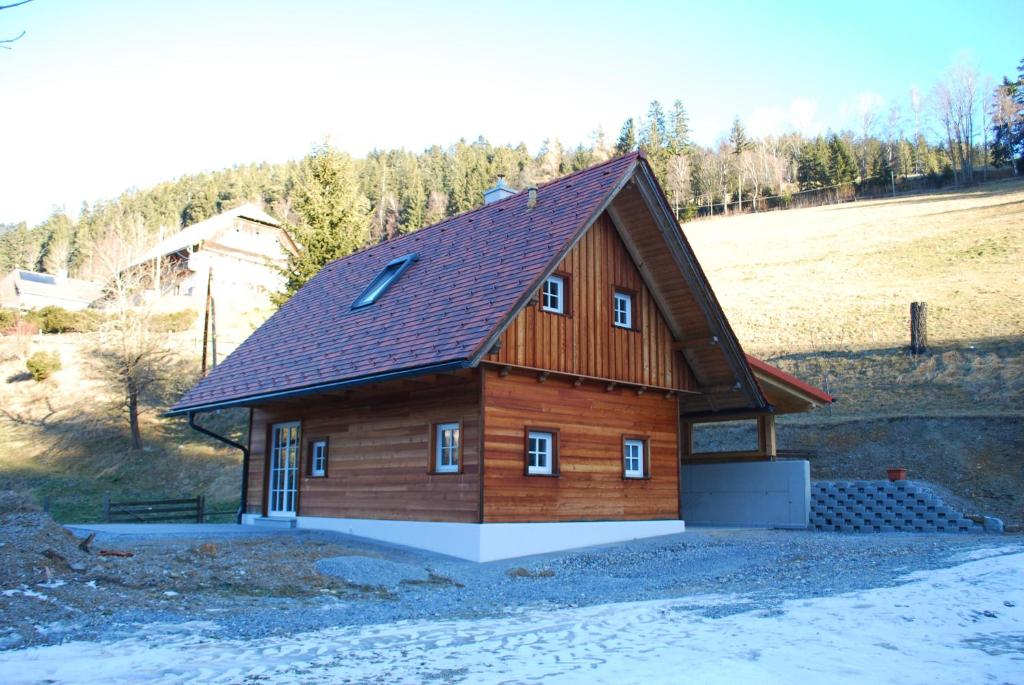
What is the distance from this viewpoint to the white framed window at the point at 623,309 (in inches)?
645

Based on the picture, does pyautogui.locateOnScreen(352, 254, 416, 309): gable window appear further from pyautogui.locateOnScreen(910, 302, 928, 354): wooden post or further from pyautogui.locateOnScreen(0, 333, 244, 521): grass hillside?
pyautogui.locateOnScreen(910, 302, 928, 354): wooden post

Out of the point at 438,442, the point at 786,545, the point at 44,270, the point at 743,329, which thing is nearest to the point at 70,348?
the point at 743,329

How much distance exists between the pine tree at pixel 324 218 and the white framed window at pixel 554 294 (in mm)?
19246

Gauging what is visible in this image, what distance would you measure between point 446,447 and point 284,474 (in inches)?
231

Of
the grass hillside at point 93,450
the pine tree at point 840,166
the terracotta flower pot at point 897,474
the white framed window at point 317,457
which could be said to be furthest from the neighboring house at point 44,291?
the pine tree at point 840,166

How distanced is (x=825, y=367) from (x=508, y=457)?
848 inches

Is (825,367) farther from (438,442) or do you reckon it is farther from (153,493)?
(153,493)

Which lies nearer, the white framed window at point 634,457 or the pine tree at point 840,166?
the white framed window at point 634,457

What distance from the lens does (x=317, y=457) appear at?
17266 mm

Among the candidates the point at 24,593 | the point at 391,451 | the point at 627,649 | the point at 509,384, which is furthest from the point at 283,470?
the point at 627,649

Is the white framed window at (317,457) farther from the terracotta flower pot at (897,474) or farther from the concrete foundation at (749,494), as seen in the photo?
the terracotta flower pot at (897,474)

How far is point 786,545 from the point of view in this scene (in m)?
13.8

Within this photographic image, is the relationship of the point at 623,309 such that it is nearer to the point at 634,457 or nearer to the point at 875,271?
the point at 634,457

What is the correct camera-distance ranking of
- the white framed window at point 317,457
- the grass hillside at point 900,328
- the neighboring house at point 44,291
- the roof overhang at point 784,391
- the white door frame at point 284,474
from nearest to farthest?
the white framed window at point 317,457, the white door frame at point 284,474, the roof overhang at point 784,391, the grass hillside at point 900,328, the neighboring house at point 44,291
